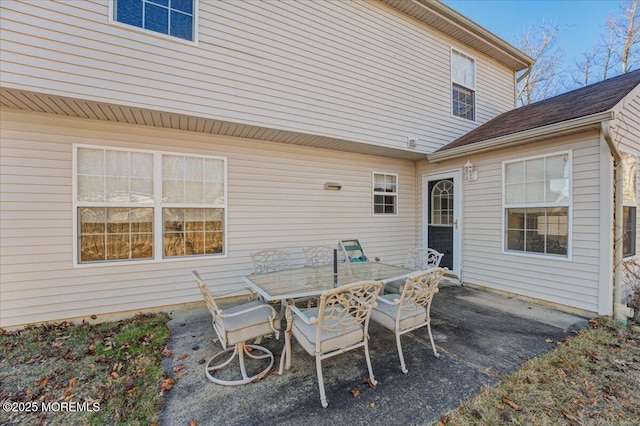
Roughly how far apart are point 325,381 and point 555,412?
6.16 ft

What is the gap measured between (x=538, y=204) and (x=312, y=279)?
13.6ft

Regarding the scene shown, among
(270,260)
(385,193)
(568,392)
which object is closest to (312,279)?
(270,260)

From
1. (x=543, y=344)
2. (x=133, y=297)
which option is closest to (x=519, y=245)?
(x=543, y=344)

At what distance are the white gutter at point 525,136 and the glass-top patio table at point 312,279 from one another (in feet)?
10.3

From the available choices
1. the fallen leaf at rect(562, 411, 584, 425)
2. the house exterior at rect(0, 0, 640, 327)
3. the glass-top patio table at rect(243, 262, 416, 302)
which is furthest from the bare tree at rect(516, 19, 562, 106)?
the fallen leaf at rect(562, 411, 584, 425)

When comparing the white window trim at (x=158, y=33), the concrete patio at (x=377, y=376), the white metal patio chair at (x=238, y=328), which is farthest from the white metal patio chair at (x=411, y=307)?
the white window trim at (x=158, y=33)

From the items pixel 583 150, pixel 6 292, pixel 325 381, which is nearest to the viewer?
pixel 325 381

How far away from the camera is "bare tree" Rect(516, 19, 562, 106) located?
526 inches

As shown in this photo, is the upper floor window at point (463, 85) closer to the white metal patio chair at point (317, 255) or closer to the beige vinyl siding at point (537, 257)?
the beige vinyl siding at point (537, 257)

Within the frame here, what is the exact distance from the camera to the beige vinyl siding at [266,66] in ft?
10.5

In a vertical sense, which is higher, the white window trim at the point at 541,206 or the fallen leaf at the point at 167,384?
the white window trim at the point at 541,206

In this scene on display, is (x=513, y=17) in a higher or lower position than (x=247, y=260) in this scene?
higher

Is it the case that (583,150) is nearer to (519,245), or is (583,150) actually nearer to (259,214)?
(519,245)

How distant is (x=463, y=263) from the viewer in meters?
5.82
